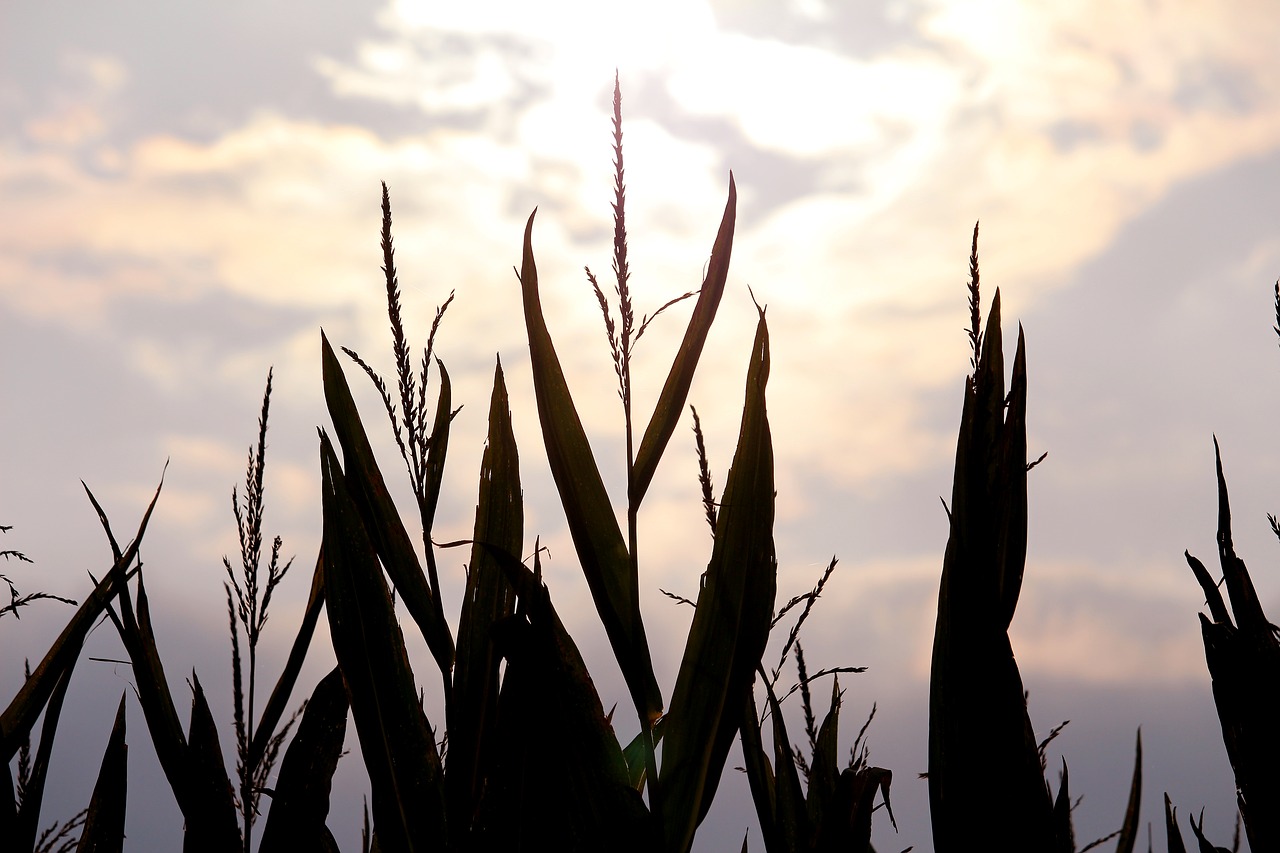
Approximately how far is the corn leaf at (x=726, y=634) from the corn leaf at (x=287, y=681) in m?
0.68

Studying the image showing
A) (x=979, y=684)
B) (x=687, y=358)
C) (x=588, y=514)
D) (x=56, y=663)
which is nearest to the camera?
(x=979, y=684)

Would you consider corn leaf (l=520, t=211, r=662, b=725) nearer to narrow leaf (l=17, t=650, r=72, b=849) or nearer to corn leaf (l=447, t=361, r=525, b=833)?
corn leaf (l=447, t=361, r=525, b=833)

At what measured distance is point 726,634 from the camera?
1.22m

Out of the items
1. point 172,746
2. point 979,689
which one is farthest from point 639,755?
point 172,746

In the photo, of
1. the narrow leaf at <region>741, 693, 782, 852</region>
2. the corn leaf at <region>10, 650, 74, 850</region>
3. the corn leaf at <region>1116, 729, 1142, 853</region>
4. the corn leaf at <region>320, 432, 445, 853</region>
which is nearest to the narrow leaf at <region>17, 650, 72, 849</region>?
the corn leaf at <region>10, 650, 74, 850</region>

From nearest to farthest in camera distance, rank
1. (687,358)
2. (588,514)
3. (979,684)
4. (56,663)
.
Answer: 1. (979,684)
2. (588,514)
3. (687,358)
4. (56,663)

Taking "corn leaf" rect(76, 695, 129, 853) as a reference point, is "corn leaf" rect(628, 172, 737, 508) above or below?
above

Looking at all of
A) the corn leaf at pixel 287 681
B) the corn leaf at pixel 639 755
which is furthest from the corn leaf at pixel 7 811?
the corn leaf at pixel 639 755

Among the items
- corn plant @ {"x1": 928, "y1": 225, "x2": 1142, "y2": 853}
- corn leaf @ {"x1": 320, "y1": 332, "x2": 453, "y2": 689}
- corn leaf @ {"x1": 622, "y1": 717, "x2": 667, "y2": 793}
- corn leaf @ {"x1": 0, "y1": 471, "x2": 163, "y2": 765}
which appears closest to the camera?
corn plant @ {"x1": 928, "y1": 225, "x2": 1142, "y2": 853}

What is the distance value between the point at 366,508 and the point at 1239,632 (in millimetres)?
1244

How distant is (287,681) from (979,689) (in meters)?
1.09

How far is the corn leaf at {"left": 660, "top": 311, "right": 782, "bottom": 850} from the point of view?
1180 mm

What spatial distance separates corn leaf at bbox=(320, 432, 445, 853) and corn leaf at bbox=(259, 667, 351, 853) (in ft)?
0.22

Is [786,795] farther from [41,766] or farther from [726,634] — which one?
[41,766]
